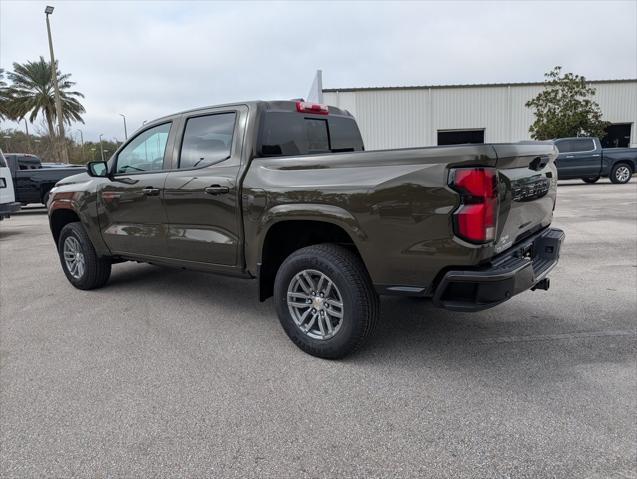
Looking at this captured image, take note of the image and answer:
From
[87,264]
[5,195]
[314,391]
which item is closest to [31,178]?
[5,195]

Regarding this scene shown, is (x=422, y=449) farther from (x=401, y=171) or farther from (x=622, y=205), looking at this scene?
(x=622, y=205)

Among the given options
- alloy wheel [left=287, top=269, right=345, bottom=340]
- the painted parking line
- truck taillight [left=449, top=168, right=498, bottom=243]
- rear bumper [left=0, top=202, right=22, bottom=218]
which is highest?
truck taillight [left=449, top=168, right=498, bottom=243]

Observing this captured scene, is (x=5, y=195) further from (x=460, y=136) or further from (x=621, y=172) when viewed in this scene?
(x=460, y=136)

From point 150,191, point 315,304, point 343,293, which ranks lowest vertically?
point 315,304

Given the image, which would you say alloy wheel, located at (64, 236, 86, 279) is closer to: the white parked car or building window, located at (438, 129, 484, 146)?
the white parked car

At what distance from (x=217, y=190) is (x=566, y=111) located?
2668 centimetres

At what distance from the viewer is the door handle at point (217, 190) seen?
13.1 ft

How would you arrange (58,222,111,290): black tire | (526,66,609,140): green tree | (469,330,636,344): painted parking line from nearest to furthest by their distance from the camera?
(469,330,636,344): painted parking line < (58,222,111,290): black tire < (526,66,609,140): green tree

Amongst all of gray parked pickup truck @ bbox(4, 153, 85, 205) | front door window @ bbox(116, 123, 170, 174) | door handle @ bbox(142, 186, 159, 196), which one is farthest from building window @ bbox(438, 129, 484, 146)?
door handle @ bbox(142, 186, 159, 196)

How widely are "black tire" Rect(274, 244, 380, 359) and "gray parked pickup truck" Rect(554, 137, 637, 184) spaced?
16149 millimetres

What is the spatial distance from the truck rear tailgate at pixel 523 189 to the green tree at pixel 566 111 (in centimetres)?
2482

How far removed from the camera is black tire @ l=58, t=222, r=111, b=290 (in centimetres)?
561

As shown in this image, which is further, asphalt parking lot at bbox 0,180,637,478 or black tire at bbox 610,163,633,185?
black tire at bbox 610,163,633,185

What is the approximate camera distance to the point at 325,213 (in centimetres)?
342
